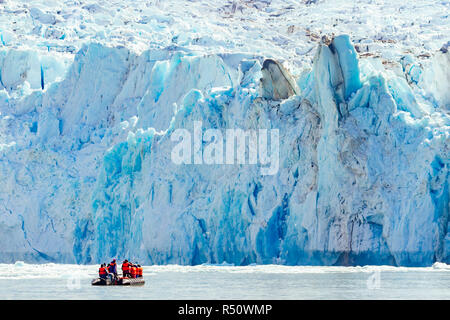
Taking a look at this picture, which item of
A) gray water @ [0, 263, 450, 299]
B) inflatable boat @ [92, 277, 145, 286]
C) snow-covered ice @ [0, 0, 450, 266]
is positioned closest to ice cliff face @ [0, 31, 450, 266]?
snow-covered ice @ [0, 0, 450, 266]

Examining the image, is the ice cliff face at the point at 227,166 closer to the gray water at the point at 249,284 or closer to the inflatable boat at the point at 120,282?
the gray water at the point at 249,284

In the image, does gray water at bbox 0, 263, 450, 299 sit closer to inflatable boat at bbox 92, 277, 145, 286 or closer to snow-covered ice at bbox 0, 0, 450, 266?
inflatable boat at bbox 92, 277, 145, 286

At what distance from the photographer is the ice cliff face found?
29125 millimetres

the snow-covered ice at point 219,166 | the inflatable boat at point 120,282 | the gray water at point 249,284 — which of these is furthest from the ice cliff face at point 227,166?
the inflatable boat at point 120,282

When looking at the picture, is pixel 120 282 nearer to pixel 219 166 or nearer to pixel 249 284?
pixel 249 284

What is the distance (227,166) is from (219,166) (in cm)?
33

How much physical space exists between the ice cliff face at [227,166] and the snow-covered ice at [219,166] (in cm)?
4

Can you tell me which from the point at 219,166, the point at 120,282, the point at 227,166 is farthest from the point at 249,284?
the point at 219,166

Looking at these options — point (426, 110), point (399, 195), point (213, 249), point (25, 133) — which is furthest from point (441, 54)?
point (25, 133)

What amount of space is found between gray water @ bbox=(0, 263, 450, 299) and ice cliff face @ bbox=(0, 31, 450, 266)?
4.15 ft

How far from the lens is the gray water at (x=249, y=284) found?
21578mm

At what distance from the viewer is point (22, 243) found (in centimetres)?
3731

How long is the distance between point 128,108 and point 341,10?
27268 mm

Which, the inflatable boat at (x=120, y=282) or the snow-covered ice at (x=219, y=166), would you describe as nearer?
the inflatable boat at (x=120, y=282)
